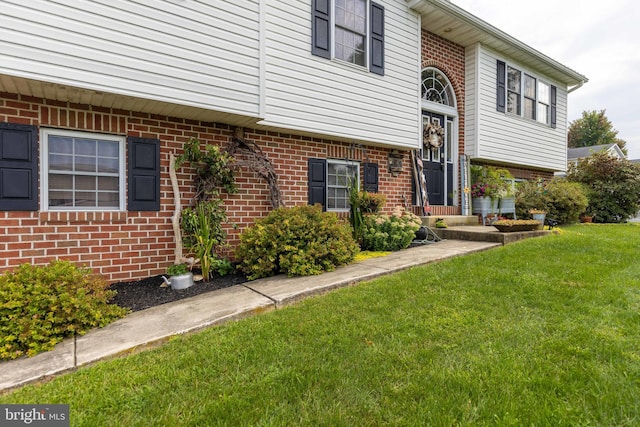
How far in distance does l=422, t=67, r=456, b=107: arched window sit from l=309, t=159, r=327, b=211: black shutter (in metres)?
3.60

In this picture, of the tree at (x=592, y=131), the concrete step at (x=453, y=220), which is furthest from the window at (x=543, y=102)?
the tree at (x=592, y=131)

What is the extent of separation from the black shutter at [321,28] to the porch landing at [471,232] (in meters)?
4.07

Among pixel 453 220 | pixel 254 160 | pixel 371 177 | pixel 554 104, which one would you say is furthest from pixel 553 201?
pixel 254 160

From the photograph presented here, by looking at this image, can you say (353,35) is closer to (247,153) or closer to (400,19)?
(400,19)

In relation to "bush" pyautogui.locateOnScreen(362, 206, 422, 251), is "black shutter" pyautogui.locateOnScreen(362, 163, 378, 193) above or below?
above

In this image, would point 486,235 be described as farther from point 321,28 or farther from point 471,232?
point 321,28

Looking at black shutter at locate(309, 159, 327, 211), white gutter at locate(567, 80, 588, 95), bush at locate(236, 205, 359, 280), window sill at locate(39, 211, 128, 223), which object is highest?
white gutter at locate(567, 80, 588, 95)

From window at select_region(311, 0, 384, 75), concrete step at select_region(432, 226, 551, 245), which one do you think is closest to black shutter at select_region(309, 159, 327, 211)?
window at select_region(311, 0, 384, 75)

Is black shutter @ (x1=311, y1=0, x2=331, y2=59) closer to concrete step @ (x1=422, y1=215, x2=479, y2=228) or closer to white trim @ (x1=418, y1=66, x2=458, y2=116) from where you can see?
white trim @ (x1=418, y1=66, x2=458, y2=116)

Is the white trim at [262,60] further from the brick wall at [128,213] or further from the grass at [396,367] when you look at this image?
the grass at [396,367]

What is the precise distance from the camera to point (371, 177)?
6.46 metres

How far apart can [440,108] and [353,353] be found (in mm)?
7298

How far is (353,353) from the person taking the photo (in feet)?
6.98

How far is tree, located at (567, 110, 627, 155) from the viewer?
114 feet
